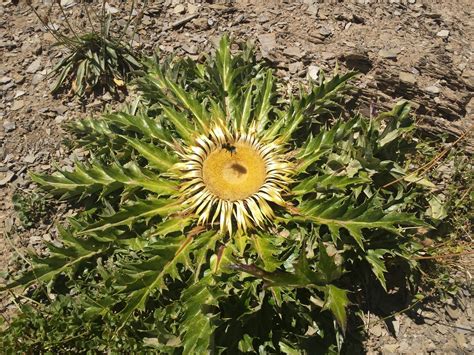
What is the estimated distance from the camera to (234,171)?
12.2 feet

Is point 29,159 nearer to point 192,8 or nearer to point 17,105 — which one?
point 17,105

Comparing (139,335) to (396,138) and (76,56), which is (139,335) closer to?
(396,138)

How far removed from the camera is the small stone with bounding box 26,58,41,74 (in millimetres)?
4785

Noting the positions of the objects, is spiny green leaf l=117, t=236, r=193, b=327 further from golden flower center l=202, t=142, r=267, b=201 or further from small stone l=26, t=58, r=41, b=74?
→ small stone l=26, t=58, r=41, b=74

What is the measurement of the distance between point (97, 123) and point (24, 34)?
1552 millimetres

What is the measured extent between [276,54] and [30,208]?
2598mm

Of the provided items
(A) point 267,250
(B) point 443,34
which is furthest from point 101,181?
(B) point 443,34

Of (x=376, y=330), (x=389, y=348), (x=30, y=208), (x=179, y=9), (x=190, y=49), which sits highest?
(x=179, y=9)

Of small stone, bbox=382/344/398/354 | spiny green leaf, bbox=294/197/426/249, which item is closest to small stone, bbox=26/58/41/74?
spiny green leaf, bbox=294/197/426/249

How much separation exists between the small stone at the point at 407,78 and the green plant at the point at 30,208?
3.29m

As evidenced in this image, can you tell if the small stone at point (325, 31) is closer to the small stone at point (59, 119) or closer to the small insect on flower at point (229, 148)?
the small insect on flower at point (229, 148)

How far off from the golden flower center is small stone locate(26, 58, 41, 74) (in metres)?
2.19

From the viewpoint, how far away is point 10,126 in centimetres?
447

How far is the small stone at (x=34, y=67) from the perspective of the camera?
15.7 feet
